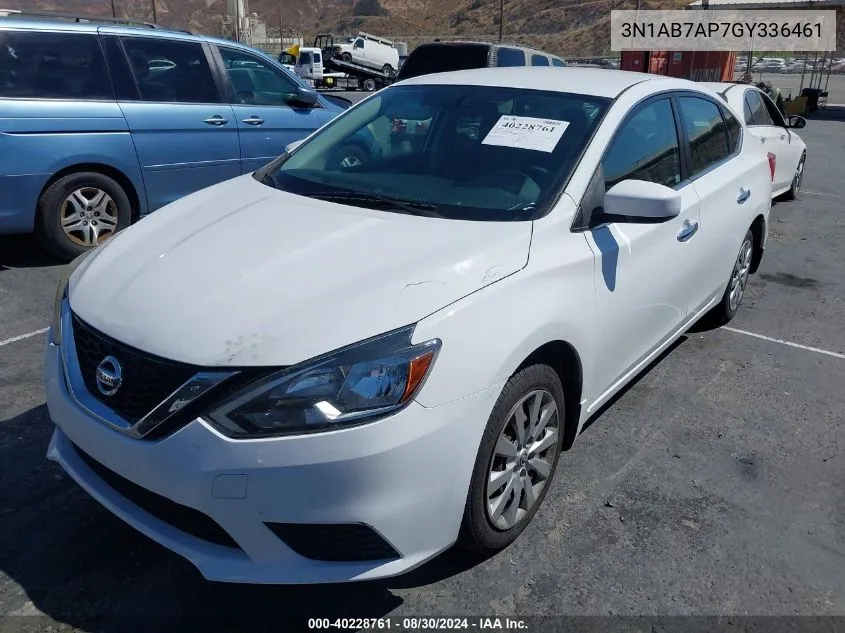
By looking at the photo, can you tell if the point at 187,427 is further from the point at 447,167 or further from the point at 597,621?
the point at 447,167

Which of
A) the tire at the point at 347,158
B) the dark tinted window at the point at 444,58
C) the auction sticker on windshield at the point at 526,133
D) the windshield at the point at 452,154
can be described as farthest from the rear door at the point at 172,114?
the dark tinted window at the point at 444,58

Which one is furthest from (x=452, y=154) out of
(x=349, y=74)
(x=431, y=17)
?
(x=431, y=17)

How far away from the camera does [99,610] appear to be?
2.42 metres

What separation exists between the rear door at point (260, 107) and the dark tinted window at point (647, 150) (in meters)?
4.10

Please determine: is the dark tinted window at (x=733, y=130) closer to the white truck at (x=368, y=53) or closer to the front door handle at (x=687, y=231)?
the front door handle at (x=687, y=231)

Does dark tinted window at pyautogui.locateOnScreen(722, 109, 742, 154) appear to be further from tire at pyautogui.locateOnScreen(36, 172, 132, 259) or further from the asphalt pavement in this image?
tire at pyautogui.locateOnScreen(36, 172, 132, 259)

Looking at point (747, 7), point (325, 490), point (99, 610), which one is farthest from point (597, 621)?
point (747, 7)

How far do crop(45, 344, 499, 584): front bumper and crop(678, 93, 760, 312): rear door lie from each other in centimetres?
229

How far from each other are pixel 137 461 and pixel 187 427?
22 cm

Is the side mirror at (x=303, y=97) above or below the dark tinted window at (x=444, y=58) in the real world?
below

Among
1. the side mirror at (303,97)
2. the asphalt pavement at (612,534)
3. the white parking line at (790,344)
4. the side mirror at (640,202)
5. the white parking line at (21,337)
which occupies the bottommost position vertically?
the white parking line at (790,344)

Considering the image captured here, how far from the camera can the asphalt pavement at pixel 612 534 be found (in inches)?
98.1

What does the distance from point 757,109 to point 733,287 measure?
4.01 m

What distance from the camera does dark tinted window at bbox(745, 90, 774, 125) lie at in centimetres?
777
